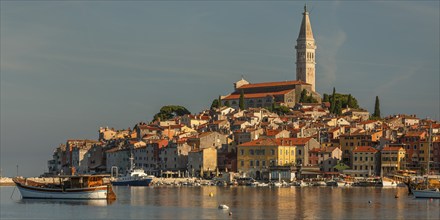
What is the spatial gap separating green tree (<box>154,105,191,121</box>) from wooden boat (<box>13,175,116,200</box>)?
65981 mm

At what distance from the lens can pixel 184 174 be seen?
104m

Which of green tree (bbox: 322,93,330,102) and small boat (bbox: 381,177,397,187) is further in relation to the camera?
green tree (bbox: 322,93,330,102)

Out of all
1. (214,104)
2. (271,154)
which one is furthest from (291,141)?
(214,104)

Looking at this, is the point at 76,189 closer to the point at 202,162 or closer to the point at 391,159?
the point at 202,162

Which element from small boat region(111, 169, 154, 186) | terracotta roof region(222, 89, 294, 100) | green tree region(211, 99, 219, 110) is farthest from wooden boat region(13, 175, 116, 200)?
terracotta roof region(222, 89, 294, 100)

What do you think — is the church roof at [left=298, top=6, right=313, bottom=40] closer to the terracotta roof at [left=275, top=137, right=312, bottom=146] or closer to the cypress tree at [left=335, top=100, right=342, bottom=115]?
the cypress tree at [left=335, top=100, right=342, bottom=115]

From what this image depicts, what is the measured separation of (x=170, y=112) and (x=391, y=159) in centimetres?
4737

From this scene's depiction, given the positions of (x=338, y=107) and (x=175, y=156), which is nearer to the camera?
(x=175, y=156)

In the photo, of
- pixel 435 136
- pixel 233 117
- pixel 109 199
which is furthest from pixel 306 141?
pixel 109 199

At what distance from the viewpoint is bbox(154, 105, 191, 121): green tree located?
137 meters

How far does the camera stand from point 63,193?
225 feet

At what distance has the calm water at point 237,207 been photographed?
5316 centimetres

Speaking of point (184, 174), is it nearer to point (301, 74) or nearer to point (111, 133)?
point (111, 133)

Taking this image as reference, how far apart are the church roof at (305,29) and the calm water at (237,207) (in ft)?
256
